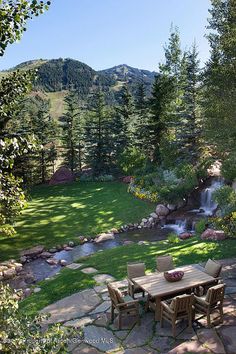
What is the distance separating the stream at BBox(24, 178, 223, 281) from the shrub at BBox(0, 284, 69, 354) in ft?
A: 37.4

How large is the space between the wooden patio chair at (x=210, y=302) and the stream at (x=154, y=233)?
8.48m

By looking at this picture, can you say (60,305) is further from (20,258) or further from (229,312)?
(20,258)

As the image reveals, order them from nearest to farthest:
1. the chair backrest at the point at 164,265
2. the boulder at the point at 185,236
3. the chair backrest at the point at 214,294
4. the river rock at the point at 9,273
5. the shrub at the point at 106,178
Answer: the chair backrest at the point at 214,294
the chair backrest at the point at 164,265
the river rock at the point at 9,273
the boulder at the point at 185,236
the shrub at the point at 106,178

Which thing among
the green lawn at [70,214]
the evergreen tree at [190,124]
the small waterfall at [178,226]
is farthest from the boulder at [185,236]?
the evergreen tree at [190,124]

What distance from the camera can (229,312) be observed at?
27.2ft

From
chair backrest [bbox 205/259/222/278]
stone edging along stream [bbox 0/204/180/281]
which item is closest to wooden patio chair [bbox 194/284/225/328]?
chair backrest [bbox 205/259/222/278]

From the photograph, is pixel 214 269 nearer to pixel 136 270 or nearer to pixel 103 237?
pixel 136 270

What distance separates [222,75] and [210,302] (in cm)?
972

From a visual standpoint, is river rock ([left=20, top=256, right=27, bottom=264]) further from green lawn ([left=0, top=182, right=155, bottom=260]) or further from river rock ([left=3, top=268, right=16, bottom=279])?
river rock ([left=3, top=268, right=16, bottom=279])

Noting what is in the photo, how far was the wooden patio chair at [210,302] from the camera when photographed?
762 centimetres

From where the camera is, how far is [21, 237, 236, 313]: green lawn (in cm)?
1042

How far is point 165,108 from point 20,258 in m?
20.1

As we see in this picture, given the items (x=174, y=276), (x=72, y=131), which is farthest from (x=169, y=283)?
(x=72, y=131)

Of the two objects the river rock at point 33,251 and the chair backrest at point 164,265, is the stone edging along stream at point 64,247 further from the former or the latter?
the chair backrest at point 164,265
